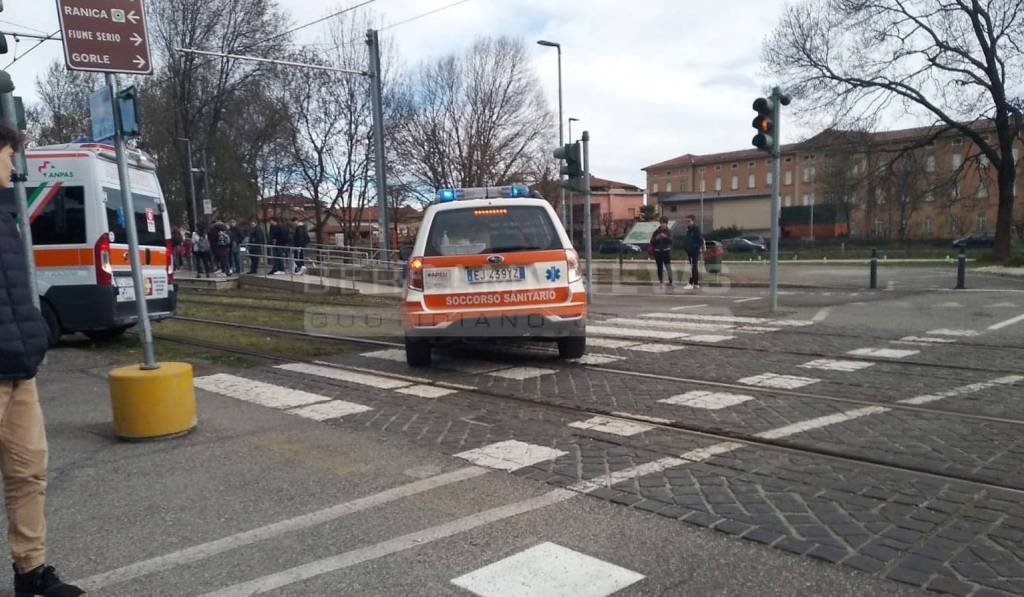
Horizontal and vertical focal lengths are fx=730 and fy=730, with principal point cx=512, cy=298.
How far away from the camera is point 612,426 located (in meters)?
5.54

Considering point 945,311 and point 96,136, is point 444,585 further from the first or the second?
point 945,311

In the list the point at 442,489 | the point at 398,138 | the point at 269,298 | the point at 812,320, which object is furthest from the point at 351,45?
the point at 442,489

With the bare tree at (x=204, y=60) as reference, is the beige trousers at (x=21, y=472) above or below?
below

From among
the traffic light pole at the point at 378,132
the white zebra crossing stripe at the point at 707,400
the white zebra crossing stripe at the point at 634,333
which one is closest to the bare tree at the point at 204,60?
the traffic light pole at the point at 378,132

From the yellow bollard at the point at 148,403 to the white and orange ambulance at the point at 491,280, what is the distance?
8.44 ft

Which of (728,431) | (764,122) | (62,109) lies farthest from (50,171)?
(62,109)

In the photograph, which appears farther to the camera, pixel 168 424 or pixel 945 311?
pixel 945 311

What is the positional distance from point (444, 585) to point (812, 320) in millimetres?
10051

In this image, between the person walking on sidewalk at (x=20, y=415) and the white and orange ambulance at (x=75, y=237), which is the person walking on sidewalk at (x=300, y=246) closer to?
the white and orange ambulance at (x=75, y=237)

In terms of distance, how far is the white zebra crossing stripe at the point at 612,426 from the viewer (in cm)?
539

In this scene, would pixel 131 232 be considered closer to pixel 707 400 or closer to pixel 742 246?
pixel 707 400

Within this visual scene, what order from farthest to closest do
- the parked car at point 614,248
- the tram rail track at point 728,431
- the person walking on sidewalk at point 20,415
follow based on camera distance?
the parked car at point 614,248, the tram rail track at point 728,431, the person walking on sidewalk at point 20,415

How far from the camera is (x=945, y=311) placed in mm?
12539

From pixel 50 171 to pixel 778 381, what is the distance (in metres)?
9.40
